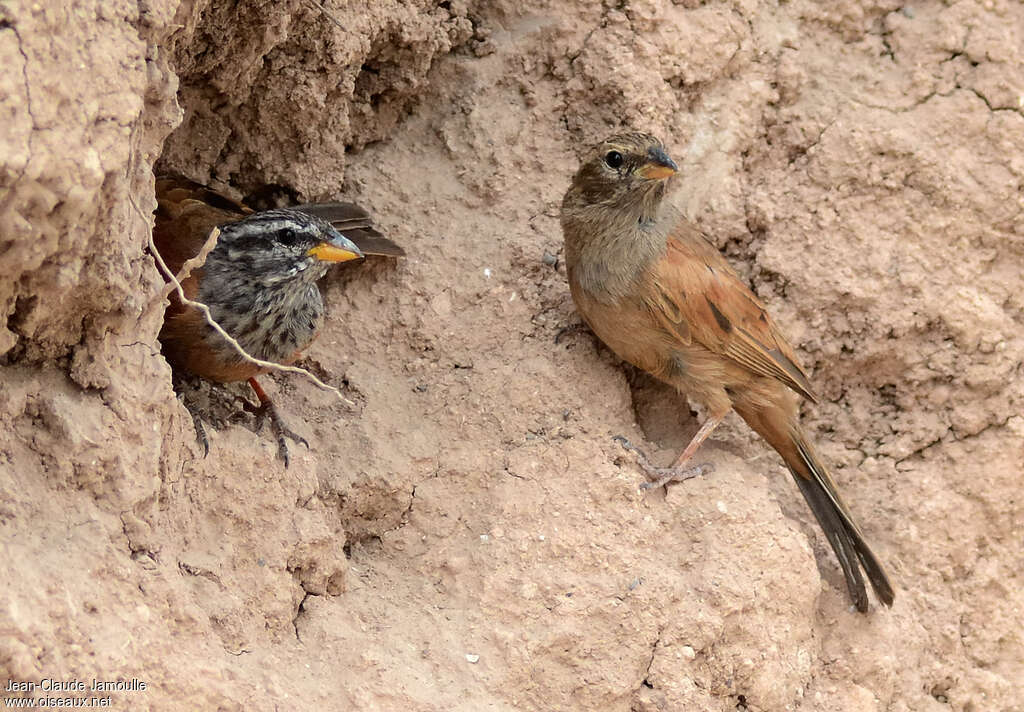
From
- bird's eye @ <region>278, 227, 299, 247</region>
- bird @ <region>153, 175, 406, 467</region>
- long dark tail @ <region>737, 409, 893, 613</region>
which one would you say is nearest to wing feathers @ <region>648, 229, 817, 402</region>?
long dark tail @ <region>737, 409, 893, 613</region>

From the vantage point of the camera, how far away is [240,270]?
4.51 metres

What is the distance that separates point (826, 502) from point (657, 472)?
0.89 m

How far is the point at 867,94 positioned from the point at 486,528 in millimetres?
2904

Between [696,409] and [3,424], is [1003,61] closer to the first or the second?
[696,409]

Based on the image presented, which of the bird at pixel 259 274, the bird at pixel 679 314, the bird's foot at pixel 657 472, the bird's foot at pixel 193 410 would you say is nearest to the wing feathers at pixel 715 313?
the bird at pixel 679 314

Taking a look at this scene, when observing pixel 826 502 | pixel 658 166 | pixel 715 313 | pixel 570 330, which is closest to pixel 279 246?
pixel 570 330

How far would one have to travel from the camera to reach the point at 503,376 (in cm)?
490

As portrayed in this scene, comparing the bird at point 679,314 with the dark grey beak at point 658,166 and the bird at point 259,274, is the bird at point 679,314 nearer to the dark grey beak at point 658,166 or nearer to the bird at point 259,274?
the dark grey beak at point 658,166

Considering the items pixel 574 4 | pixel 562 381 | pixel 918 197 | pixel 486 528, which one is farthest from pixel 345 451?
pixel 918 197

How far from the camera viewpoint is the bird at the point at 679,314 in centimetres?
500

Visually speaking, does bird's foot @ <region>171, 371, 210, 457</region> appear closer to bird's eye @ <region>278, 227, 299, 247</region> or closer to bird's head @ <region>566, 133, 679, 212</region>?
bird's eye @ <region>278, 227, 299, 247</region>

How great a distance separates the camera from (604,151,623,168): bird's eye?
16.5 ft

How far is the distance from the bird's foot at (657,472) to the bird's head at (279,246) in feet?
4.54

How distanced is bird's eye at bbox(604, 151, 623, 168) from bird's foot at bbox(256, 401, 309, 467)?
1799 mm
